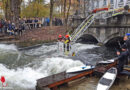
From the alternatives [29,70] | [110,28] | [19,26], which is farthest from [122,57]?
[19,26]

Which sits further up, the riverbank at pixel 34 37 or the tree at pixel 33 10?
the tree at pixel 33 10

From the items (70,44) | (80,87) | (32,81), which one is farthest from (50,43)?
(80,87)

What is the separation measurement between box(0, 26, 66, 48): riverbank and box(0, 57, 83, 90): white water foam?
7.79 m

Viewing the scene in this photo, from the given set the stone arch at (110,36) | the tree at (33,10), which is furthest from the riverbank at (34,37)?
the tree at (33,10)

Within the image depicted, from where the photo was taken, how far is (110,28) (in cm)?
2047

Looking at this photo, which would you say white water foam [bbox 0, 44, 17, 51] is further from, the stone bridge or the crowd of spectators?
the stone bridge

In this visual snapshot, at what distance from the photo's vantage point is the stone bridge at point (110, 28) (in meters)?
18.8

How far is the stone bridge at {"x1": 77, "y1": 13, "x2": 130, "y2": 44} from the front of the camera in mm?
18797

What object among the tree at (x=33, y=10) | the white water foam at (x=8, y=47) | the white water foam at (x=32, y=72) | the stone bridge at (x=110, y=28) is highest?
the tree at (x=33, y=10)

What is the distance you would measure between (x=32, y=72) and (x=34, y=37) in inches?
479

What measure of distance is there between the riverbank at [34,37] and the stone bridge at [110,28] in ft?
18.1

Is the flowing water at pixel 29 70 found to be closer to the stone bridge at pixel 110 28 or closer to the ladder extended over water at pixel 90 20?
the ladder extended over water at pixel 90 20

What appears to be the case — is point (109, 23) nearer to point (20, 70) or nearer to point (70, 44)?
point (70, 44)

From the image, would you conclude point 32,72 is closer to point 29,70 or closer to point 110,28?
point 29,70
